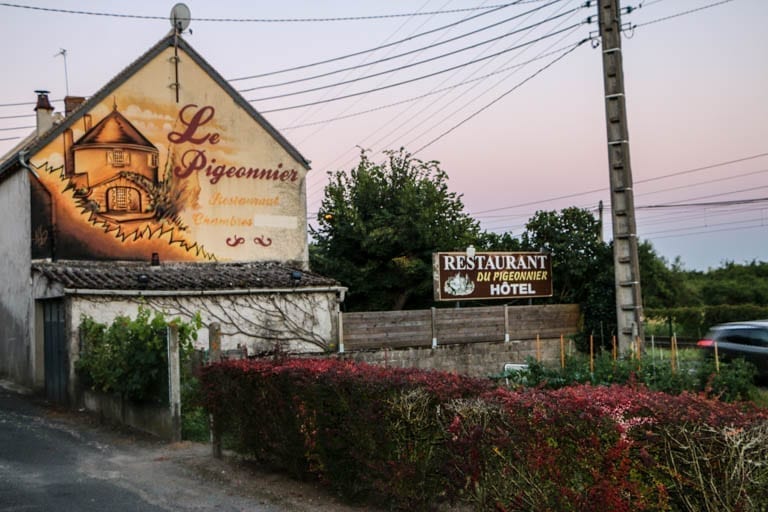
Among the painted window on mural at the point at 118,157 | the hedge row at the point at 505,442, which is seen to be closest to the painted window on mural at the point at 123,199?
the painted window on mural at the point at 118,157

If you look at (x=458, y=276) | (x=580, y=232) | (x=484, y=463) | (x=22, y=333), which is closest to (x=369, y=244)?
(x=458, y=276)

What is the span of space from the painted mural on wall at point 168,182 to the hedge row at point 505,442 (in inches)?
543

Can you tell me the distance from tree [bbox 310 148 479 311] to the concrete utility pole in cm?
1550

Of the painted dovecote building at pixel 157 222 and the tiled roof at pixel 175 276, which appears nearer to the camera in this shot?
the tiled roof at pixel 175 276

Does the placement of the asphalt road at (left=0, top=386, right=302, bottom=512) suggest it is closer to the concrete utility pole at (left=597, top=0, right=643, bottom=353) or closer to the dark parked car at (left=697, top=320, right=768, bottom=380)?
the concrete utility pole at (left=597, top=0, right=643, bottom=353)

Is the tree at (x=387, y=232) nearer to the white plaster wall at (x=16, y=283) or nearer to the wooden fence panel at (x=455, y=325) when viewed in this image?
the wooden fence panel at (x=455, y=325)

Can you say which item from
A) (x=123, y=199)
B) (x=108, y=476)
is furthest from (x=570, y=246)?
(x=108, y=476)

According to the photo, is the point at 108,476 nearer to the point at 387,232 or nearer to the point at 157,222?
the point at 157,222

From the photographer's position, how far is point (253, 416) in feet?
34.2

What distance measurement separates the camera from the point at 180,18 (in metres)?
24.3

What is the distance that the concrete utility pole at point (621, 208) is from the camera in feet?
51.1

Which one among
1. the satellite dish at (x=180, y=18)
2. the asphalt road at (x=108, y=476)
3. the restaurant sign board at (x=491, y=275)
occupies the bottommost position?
the asphalt road at (x=108, y=476)

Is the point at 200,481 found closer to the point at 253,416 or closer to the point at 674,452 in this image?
the point at 253,416

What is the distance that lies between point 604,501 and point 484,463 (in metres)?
1.32
